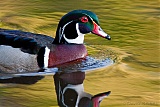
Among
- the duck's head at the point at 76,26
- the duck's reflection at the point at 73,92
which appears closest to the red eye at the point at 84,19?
the duck's head at the point at 76,26

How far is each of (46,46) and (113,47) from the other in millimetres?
1505

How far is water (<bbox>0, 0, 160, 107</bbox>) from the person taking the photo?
8.45m

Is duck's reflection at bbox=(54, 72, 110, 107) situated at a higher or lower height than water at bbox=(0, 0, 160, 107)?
lower

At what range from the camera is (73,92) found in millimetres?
8828

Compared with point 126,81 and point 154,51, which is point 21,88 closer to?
point 126,81

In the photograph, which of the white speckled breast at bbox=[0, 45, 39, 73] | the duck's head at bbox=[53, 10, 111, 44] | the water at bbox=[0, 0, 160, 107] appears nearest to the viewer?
the water at bbox=[0, 0, 160, 107]

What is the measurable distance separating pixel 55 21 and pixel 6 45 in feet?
9.69

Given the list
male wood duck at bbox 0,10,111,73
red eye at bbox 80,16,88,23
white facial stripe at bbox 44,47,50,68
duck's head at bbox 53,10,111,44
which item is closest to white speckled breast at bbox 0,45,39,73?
male wood duck at bbox 0,10,111,73

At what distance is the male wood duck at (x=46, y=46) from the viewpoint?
32.2 feet

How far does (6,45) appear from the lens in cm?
986

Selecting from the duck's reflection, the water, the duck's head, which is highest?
the duck's head

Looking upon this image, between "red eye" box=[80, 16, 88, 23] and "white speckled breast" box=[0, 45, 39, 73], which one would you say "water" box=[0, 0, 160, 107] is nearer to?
"white speckled breast" box=[0, 45, 39, 73]

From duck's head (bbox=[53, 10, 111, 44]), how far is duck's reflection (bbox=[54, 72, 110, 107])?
82 cm

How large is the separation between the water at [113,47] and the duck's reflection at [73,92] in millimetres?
87
